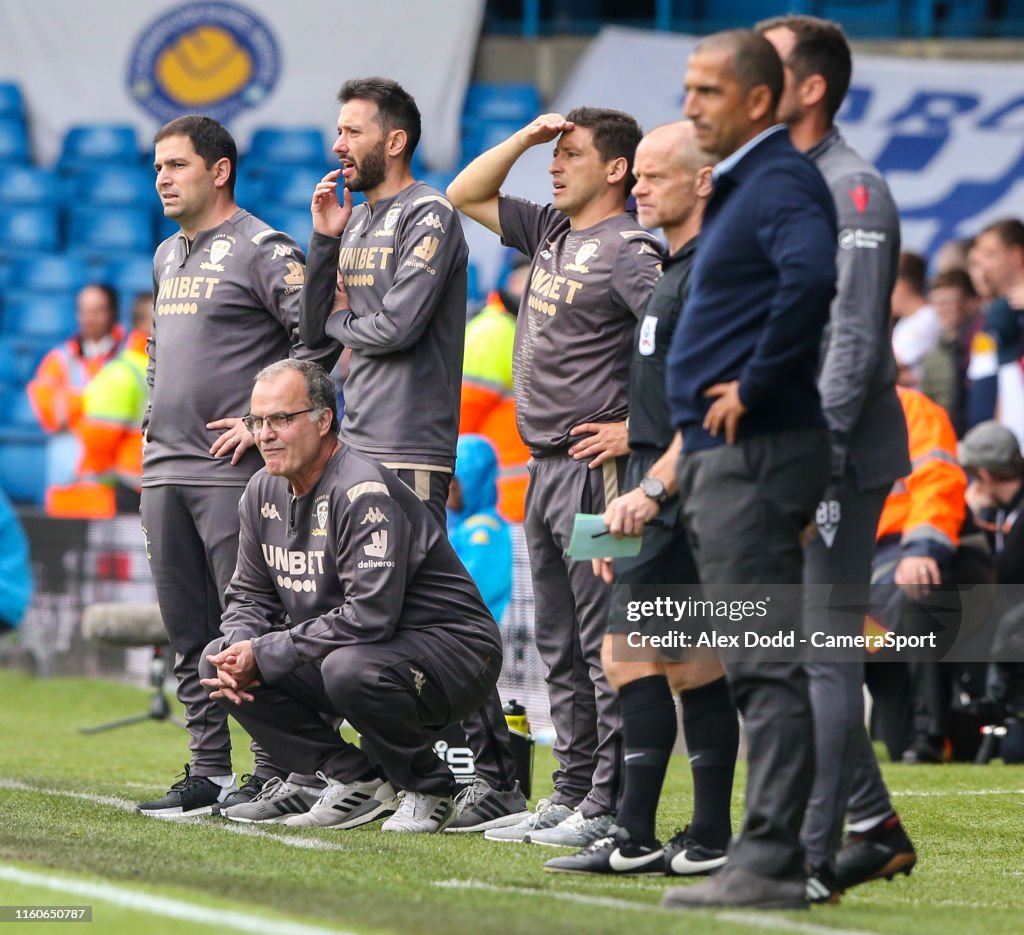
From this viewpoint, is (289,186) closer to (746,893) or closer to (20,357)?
(20,357)

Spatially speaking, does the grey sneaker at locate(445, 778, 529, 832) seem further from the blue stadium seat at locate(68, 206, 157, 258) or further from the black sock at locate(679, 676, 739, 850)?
the blue stadium seat at locate(68, 206, 157, 258)

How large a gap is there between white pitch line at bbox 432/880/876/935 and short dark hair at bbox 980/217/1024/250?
5846 millimetres

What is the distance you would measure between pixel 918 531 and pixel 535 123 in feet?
11.7

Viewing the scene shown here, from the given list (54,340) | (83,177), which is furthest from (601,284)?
(83,177)

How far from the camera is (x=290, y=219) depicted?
1695 cm

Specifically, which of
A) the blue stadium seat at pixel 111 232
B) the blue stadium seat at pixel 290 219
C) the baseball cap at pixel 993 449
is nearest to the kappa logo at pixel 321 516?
the baseball cap at pixel 993 449

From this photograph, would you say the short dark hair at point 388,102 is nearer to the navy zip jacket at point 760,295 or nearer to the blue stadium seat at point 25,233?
the navy zip jacket at point 760,295

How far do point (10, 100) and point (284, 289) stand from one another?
12.1 meters

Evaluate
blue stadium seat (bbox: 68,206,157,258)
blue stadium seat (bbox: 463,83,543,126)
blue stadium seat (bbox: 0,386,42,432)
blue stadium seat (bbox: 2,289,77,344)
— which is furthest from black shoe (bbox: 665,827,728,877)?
blue stadium seat (bbox: 463,83,543,126)

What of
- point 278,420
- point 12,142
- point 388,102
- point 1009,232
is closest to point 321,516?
point 278,420

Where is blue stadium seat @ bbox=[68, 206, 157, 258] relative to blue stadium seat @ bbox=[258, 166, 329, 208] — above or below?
below

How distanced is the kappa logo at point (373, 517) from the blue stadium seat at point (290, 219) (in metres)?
11.0

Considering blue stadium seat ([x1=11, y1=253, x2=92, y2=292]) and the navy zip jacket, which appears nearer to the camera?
the navy zip jacket

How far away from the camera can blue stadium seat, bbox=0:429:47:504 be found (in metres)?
14.1
